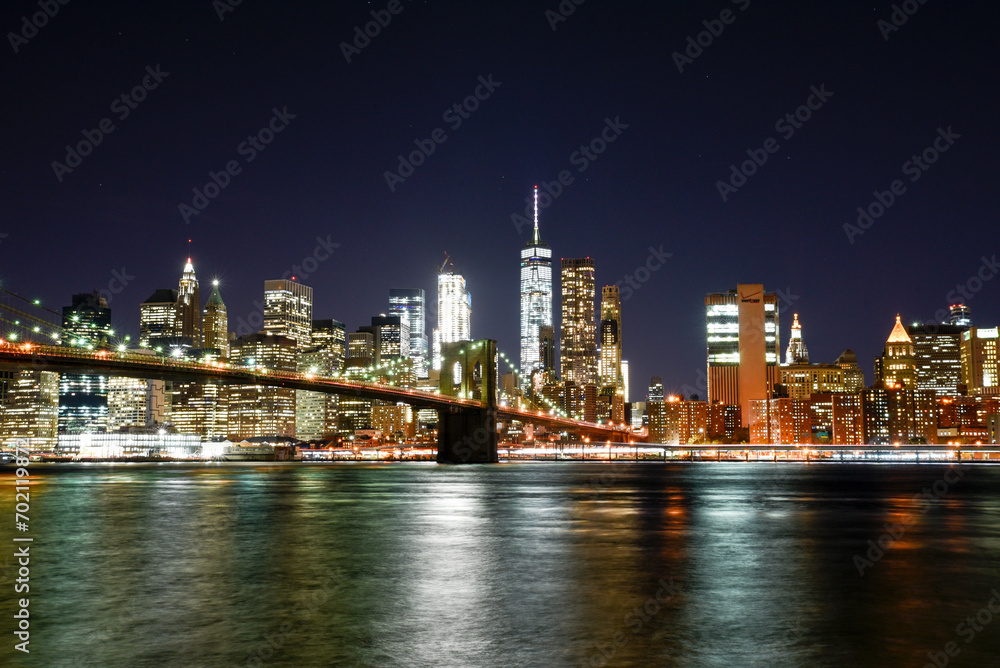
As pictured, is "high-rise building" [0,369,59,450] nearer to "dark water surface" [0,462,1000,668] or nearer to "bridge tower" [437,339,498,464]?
"bridge tower" [437,339,498,464]

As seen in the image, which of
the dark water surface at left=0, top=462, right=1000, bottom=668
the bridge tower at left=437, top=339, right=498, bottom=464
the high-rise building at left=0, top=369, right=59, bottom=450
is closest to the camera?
the dark water surface at left=0, top=462, right=1000, bottom=668

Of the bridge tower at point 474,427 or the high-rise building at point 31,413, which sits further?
the high-rise building at point 31,413

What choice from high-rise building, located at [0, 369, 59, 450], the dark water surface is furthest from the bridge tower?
high-rise building, located at [0, 369, 59, 450]

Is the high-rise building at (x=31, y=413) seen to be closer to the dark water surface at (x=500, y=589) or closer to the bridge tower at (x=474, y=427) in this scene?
the bridge tower at (x=474, y=427)

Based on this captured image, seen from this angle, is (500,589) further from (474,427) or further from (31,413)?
(31,413)

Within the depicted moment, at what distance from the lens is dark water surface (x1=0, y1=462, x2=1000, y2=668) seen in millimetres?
10992

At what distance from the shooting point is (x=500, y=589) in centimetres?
1551

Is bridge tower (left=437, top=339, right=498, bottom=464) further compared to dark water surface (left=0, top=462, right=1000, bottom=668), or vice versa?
bridge tower (left=437, top=339, right=498, bottom=464)

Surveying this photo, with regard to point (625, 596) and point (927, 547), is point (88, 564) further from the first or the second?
point (927, 547)

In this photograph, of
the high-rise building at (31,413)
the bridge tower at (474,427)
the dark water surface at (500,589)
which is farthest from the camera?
the high-rise building at (31,413)

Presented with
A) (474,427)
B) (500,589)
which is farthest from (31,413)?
(500,589)

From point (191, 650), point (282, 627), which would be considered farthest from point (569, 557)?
point (191, 650)

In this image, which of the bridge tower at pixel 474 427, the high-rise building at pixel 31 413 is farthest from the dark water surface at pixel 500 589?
the high-rise building at pixel 31 413

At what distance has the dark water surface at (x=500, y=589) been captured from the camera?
11.0 metres
